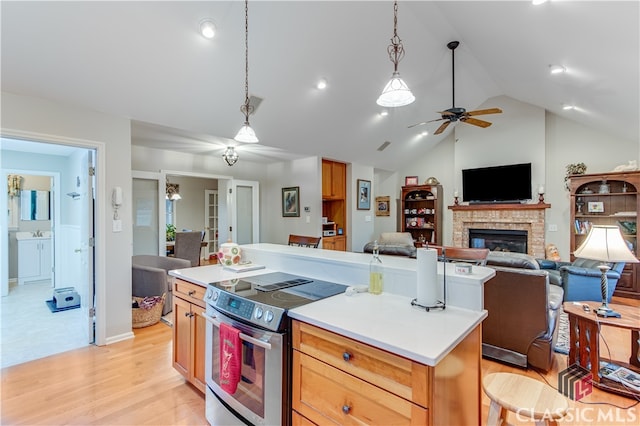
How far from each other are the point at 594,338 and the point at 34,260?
26.9ft

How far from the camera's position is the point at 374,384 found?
1.21 m

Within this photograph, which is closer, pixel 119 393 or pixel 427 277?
pixel 427 277

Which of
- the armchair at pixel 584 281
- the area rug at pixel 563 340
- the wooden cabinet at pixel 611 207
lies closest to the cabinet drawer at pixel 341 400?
the area rug at pixel 563 340

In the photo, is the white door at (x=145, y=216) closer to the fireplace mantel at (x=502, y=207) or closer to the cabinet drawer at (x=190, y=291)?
the cabinet drawer at (x=190, y=291)

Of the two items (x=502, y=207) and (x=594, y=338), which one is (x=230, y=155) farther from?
(x=502, y=207)

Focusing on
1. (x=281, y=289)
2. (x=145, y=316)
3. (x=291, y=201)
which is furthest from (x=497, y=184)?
(x=145, y=316)

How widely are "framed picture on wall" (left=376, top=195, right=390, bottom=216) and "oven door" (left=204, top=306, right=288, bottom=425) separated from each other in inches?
259

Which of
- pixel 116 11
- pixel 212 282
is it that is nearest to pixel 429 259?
pixel 212 282

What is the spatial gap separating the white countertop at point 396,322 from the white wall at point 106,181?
2717 millimetres

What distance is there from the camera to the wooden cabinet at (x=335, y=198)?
20.7 feet

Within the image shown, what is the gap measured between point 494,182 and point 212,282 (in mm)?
6418

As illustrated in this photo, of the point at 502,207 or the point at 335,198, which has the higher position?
the point at 335,198

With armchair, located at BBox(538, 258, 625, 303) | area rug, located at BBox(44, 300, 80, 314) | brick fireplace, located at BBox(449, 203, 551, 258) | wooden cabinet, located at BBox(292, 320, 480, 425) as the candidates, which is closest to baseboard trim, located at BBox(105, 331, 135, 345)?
area rug, located at BBox(44, 300, 80, 314)

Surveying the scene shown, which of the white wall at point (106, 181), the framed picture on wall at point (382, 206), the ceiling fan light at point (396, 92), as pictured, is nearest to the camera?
the ceiling fan light at point (396, 92)
